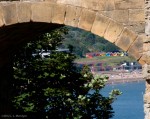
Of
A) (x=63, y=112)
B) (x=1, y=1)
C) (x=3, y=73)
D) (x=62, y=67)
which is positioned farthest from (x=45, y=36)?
(x=1, y=1)

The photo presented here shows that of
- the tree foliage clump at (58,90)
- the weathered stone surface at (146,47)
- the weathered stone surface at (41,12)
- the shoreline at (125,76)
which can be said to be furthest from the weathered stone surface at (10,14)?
the shoreline at (125,76)

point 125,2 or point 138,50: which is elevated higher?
point 125,2

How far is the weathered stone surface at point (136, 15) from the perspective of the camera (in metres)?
5.83

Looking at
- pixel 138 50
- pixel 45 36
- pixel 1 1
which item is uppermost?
pixel 45 36

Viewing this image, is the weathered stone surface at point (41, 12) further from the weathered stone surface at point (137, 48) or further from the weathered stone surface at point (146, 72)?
the weathered stone surface at point (146, 72)

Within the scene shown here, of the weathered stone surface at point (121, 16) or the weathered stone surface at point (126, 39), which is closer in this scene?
the weathered stone surface at point (126, 39)

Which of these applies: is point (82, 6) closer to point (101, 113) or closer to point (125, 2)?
point (125, 2)

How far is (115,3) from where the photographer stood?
5969 millimetres

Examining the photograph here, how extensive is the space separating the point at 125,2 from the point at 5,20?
1.56 metres

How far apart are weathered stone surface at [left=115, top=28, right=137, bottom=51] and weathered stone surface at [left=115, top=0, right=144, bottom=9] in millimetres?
283

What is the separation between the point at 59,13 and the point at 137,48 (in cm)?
108

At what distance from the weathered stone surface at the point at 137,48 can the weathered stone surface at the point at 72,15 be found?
760 millimetres

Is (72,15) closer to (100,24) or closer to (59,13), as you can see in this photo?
(59,13)

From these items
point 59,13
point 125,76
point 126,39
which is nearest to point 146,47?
point 126,39
